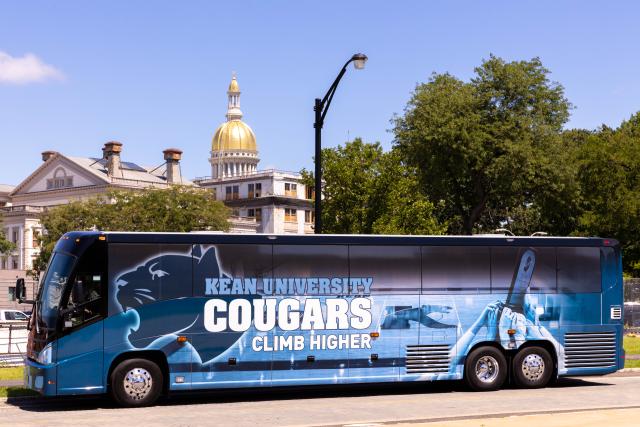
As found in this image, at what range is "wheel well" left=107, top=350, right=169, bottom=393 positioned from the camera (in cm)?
1880

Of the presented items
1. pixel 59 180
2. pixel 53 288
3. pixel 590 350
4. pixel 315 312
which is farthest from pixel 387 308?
pixel 59 180

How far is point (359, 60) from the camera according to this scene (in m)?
25.9

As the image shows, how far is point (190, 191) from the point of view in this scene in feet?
272

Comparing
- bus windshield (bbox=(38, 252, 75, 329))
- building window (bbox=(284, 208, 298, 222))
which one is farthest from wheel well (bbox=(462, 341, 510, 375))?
building window (bbox=(284, 208, 298, 222))

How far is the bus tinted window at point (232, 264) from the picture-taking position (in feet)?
63.9

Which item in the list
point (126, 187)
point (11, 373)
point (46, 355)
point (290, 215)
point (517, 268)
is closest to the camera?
point (46, 355)

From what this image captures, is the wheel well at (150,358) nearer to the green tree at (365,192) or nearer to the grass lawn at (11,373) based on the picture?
the grass lawn at (11,373)

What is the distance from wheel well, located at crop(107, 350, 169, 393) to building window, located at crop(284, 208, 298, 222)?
111995 millimetres

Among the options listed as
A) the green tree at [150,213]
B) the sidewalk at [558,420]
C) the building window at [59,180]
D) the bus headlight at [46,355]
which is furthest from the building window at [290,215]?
the sidewalk at [558,420]

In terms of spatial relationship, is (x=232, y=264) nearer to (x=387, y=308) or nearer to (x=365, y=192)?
(x=387, y=308)

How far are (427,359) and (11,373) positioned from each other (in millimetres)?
10396

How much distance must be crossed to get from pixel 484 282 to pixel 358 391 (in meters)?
3.47

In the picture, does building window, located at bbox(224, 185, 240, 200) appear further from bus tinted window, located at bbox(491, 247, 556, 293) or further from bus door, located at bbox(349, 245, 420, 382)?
bus door, located at bbox(349, 245, 420, 382)

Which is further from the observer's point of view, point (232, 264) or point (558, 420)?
point (232, 264)
